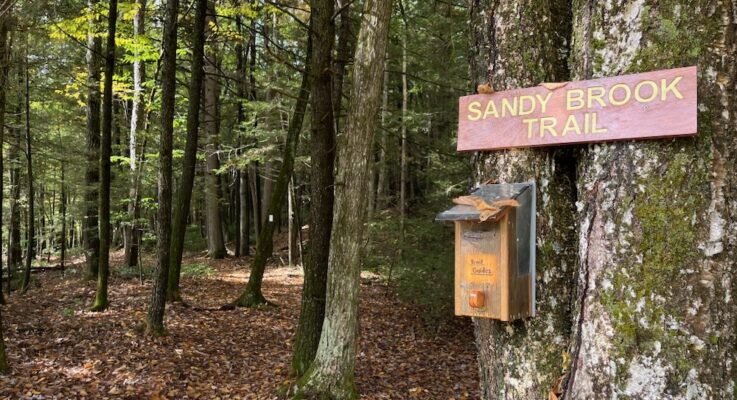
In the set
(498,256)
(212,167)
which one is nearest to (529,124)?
(498,256)

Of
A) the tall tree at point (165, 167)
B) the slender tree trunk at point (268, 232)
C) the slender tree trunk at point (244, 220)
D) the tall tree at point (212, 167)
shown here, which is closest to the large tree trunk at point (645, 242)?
the tall tree at point (165, 167)

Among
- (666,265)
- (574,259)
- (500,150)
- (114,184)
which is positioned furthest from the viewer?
(114,184)

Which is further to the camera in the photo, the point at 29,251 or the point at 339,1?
the point at 29,251

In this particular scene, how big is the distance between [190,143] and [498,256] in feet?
26.2

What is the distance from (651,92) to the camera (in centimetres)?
→ 165

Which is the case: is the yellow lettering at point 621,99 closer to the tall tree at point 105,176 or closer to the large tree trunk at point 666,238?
the large tree trunk at point 666,238

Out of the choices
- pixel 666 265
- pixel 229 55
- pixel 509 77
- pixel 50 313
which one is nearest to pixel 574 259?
pixel 666 265

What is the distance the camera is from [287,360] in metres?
6.50

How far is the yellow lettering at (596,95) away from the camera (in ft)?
5.72

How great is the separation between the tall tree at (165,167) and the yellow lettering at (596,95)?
660 cm

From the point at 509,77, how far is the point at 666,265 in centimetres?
94

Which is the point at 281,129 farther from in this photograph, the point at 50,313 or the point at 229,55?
the point at 50,313

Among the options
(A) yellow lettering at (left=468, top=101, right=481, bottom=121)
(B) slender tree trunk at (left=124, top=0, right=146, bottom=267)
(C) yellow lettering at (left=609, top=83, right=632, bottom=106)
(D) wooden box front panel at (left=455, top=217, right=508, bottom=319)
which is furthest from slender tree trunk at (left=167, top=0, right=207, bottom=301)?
(C) yellow lettering at (left=609, top=83, right=632, bottom=106)

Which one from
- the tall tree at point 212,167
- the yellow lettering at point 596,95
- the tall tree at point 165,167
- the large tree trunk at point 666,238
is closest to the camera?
the large tree trunk at point 666,238
